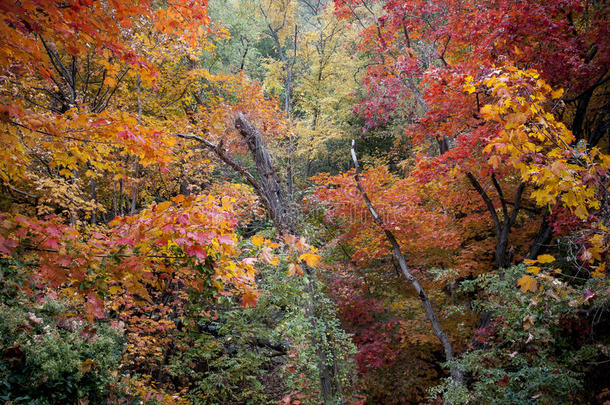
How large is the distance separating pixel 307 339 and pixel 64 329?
3155mm

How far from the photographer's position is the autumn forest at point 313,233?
7.66 ft

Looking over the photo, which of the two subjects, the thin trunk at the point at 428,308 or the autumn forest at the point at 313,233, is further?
the thin trunk at the point at 428,308

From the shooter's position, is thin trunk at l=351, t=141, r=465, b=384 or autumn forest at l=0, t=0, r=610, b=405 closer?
autumn forest at l=0, t=0, r=610, b=405

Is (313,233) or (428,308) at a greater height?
(313,233)

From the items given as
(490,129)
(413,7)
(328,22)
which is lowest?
(490,129)

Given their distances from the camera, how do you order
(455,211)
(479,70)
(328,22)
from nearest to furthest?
1. (479,70)
2. (455,211)
3. (328,22)

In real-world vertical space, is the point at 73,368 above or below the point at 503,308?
above

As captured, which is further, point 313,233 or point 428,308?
point 313,233

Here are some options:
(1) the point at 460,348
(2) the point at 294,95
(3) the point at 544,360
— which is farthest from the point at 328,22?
(3) the point at 544,360

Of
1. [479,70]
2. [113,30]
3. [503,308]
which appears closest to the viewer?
[113,30]

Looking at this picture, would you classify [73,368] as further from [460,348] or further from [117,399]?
[460,348]

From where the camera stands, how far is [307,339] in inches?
208

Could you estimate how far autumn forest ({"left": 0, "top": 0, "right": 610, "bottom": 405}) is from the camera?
234cm

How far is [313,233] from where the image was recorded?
20.7ft
